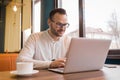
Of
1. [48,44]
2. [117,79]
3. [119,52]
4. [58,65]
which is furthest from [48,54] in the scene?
[117,79]

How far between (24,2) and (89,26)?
356 cm

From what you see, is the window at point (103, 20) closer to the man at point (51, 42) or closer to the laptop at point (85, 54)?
the man at point (51, 42)

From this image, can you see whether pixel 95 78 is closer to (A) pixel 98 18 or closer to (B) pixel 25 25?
(A) pixel 98 18

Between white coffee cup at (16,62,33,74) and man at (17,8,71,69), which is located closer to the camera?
white coffee cup at (16,62,33,74)

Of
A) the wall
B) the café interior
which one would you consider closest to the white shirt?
the café interior

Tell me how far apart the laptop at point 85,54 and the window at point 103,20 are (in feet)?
3.69

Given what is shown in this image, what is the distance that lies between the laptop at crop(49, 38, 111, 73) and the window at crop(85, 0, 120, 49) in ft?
3.69

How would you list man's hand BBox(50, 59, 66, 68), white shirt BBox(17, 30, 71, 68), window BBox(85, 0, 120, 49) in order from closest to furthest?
man's hand BBox(50, 59, 66, 68)
white shirt BBox(17, 30, 71, 68)
window BBox(85, 0, 120, 49)

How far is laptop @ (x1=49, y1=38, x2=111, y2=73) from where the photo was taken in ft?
3.78

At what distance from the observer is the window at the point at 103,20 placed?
2395mm

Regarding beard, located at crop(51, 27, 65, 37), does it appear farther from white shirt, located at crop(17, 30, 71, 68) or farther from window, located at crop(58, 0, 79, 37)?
window, located at crop(58, 0, 79, 37)

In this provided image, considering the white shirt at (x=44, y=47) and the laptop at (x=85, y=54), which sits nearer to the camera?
the laptop at (x=85, y=54)

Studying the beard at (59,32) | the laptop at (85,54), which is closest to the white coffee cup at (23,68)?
the laptop at (85,54)

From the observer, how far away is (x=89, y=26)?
9.23 ft
